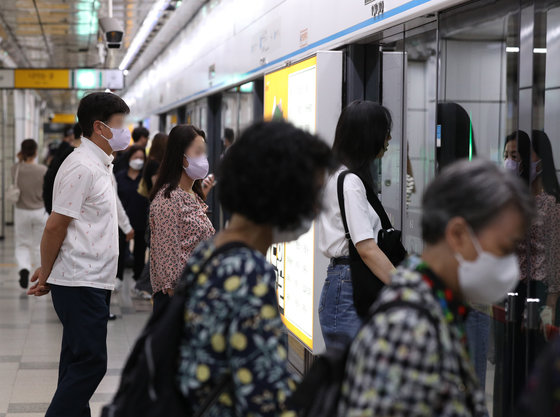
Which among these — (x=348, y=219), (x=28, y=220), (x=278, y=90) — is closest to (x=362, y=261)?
(x=348, y=219)

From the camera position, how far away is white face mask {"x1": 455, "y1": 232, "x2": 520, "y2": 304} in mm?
1523

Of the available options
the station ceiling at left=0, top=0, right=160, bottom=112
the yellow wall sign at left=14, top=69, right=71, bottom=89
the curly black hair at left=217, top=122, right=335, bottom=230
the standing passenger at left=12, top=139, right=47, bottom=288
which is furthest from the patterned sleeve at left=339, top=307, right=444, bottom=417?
the yellow wall sign at left=14, top=69, right=71, bottom=89

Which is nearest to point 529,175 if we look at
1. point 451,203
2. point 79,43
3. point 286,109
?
point 451,203

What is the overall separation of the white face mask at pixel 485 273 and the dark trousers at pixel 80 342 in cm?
227

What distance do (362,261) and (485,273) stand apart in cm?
164

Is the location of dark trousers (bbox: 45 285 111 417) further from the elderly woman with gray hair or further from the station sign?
the station sign

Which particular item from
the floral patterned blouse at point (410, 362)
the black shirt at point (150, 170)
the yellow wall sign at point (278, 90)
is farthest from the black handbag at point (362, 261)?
the black shirt at point (150, 170)

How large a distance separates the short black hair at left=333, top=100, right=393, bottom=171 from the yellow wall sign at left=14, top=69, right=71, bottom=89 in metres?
12.3

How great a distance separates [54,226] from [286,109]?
234cm

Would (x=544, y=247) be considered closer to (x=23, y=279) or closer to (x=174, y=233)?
(x=174, y=233)

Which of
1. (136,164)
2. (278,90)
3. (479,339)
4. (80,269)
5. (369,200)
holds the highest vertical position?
(278,90)

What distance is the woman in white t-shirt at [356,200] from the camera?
3098mm

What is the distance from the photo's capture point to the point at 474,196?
1.51 m

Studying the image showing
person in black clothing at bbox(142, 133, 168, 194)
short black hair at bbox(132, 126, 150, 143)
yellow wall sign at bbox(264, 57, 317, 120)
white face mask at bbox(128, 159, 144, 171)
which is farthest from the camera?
short black hair at bbox(132, 126, 150, 143)
